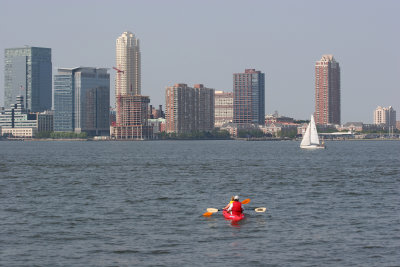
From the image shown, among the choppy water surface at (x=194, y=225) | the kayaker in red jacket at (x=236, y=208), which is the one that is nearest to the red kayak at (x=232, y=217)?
the kayaker in red jacket at (x=236, y=208)

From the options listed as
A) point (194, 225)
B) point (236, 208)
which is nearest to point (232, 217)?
point (236, 208)

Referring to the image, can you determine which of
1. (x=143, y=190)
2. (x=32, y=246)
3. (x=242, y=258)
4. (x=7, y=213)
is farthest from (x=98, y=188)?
(x=242, y=258)

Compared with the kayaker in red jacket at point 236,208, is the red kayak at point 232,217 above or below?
below

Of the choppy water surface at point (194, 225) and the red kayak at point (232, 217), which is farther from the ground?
the red kayak at point (232, 217)

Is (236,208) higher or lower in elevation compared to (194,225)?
higher

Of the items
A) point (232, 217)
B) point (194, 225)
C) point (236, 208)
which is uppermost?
point (236, 208)

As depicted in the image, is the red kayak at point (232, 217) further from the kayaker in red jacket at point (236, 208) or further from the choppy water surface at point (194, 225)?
the choppy water surface at point (194, 225)

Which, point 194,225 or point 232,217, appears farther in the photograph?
point 232,217

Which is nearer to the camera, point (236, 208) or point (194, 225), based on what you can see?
point (194, 225)

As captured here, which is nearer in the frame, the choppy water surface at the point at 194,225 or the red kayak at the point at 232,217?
the choppy water surface at the point at 194,225

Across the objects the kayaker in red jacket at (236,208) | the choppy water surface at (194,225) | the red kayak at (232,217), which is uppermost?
the kayaker in red jacket at (236,208)

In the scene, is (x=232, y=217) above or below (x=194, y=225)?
above

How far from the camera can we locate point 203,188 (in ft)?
266

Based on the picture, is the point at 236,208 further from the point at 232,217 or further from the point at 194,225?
the point at 194,225
